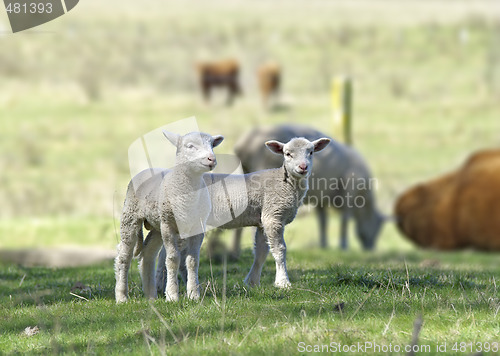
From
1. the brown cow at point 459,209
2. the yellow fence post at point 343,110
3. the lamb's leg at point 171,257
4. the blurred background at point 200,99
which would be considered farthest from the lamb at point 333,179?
the lamb's leg at point 171,257

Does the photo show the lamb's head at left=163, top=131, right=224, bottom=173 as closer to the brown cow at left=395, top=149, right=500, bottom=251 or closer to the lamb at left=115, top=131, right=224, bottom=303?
the lamb at left=115, top=131, right=224, bottom=303

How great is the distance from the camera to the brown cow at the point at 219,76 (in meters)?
30.1

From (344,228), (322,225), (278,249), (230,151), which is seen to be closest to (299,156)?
(278,249)

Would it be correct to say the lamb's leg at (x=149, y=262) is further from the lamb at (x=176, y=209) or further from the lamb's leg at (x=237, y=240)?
the lamb's leg at (x=237, y=240)

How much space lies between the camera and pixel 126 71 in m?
34.3

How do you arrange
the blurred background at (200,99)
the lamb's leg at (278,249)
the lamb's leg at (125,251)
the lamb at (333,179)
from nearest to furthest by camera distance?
the lamb's leg at (125,251) < the lamb's leg at (278,249) < the lamb at (333,179) < the blurred background at (200,99)

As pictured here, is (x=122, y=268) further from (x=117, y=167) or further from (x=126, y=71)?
(x=126, y=71)

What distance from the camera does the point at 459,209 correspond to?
53.0 ft

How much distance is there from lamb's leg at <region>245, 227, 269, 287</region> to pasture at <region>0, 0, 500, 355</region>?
0.15 m

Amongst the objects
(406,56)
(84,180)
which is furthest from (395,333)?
(406,56)

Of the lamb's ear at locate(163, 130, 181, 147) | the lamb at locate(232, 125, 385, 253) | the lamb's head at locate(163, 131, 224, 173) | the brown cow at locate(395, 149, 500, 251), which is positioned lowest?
the brown cow at locate(395, 149, 500, 251)

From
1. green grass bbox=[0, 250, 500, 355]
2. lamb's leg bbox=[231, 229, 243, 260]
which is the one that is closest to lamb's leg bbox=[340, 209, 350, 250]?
lamb's leg bbox=[231, 229, 243, 260]

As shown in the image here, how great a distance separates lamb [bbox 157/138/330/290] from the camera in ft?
20.0

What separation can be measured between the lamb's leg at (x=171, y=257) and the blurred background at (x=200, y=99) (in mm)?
627
